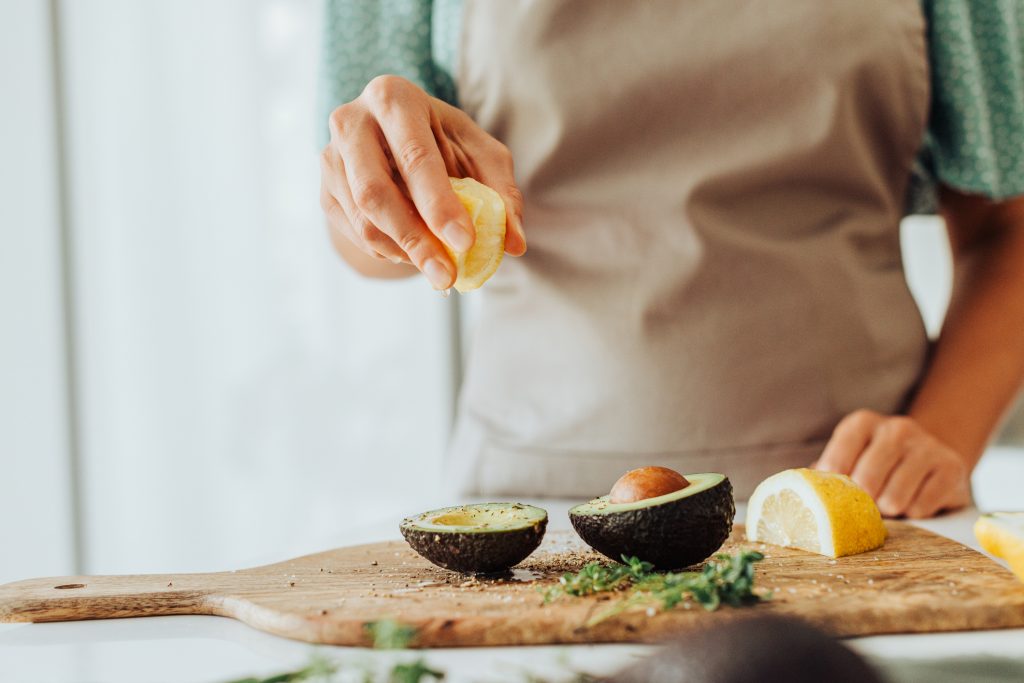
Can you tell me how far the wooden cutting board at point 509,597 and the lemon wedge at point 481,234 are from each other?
0.29 meters

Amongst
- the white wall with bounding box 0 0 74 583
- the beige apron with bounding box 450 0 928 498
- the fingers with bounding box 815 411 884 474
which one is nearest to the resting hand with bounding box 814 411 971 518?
the fingers with bounding box 815 411 884 474

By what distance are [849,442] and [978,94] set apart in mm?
585

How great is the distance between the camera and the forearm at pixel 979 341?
1415 millimetres

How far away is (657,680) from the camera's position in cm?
54

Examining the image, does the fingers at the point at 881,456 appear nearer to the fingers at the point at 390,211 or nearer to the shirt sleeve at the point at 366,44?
the fingers at the point at 390,211

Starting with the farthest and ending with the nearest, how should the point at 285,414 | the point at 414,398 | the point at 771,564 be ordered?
the point at 414,398 → the point at 285,414 → the point at 771,564

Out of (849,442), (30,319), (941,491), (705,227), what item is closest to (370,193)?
(705,227)

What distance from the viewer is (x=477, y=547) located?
88 centimetres

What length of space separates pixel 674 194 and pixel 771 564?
592mm

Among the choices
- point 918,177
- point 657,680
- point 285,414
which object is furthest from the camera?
point 285,414

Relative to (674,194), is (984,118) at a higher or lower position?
higher

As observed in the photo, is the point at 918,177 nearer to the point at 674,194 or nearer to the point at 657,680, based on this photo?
the point at 674,194

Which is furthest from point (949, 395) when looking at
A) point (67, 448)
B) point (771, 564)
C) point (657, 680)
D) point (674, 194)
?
point (67, 448)

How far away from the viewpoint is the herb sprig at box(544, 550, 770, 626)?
77 cm
